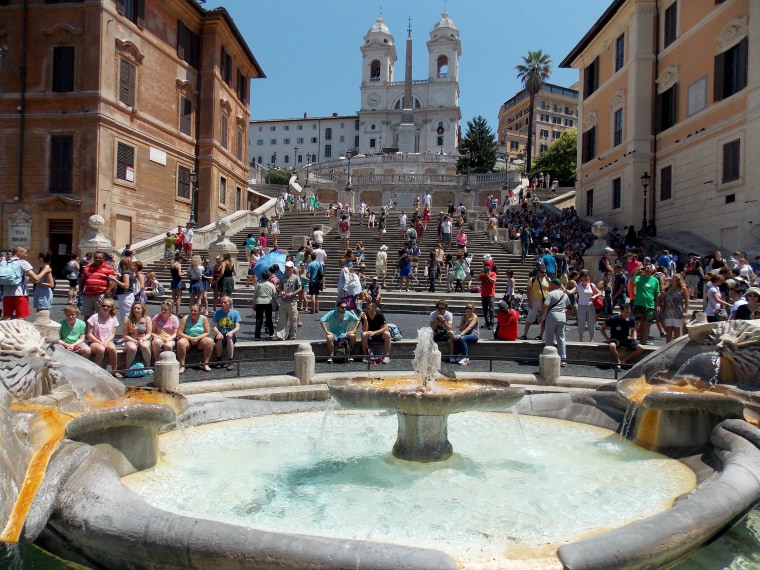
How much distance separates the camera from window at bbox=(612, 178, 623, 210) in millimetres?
28422

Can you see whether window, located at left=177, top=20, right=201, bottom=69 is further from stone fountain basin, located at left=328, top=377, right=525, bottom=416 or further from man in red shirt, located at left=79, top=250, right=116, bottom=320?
stone fountain basin, located at left=328, top=377, right=525, bottom=416

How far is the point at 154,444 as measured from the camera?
5.68 meters

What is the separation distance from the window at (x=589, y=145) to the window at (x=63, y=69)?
24447mm

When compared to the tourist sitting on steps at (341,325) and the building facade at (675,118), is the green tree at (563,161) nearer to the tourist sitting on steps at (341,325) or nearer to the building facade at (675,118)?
the building facade at (675,118)

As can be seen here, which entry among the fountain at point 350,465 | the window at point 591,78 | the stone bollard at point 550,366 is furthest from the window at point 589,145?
the fountain at point 350,465

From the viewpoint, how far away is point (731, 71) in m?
21.5

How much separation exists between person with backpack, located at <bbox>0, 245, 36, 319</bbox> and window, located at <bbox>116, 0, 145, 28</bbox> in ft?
62.6

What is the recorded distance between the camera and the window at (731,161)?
67.8 feet

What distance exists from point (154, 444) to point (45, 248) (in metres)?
22.9

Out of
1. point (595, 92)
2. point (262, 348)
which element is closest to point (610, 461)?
point (262, 348)

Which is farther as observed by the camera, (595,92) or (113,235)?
(595,92)

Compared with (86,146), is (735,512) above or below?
below

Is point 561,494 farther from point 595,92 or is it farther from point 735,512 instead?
point 595,92

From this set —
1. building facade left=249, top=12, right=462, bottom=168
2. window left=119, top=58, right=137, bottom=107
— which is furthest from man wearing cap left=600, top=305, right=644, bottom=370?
building facade left=249, top=12, right=462, bottom=168
